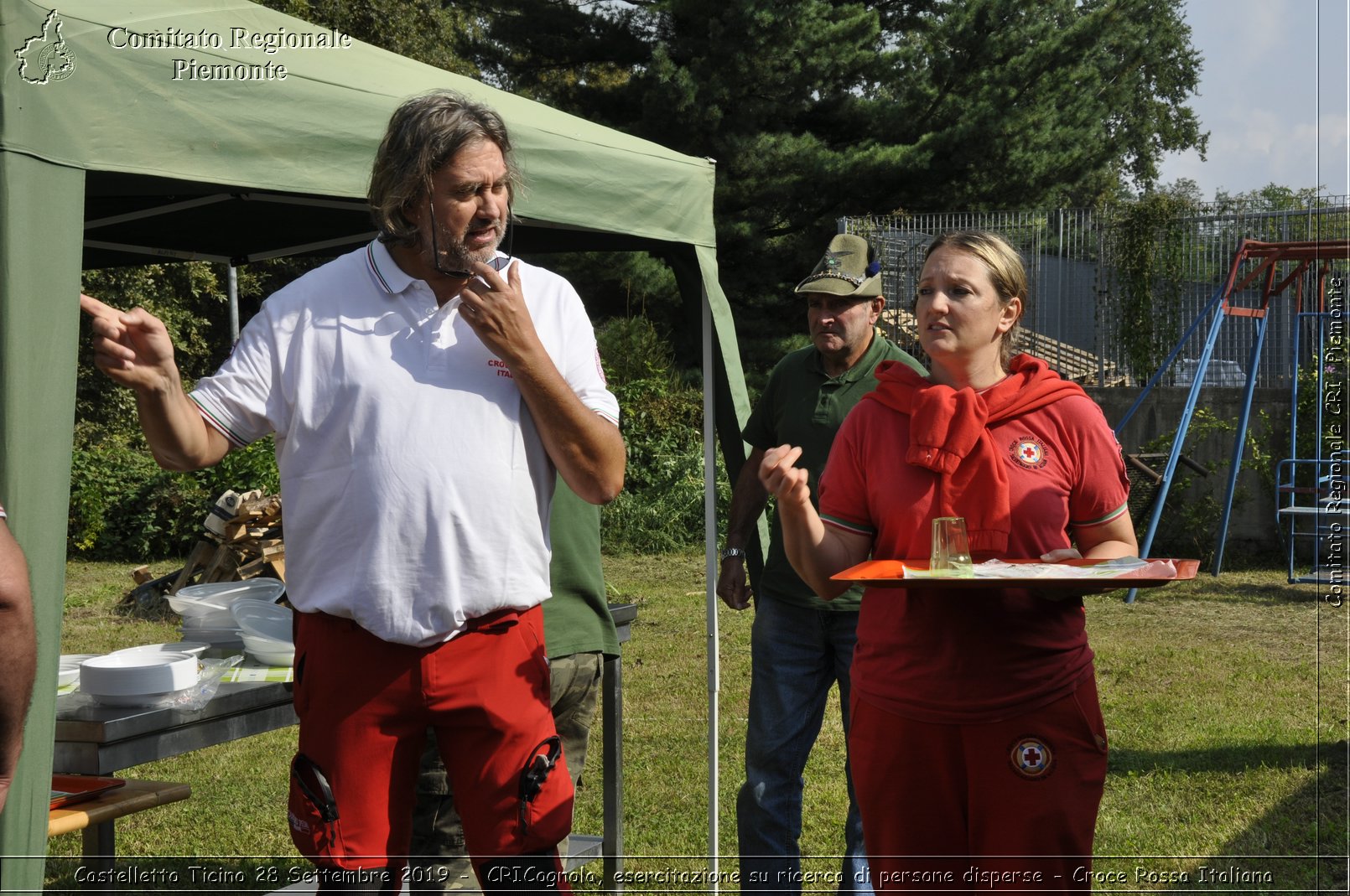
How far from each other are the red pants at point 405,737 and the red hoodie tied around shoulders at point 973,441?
33.6 inches

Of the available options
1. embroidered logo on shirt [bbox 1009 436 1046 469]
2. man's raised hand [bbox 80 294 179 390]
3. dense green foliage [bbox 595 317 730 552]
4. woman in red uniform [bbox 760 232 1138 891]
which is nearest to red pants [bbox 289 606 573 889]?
man's raised hand [bbox 80 294 179 390]

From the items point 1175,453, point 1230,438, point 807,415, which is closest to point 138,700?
point 807,415

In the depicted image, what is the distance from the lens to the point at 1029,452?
2.33 m

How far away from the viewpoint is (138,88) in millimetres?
2342

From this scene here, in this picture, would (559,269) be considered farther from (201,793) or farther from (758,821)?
(758,821)

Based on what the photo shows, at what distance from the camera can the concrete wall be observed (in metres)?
11.8

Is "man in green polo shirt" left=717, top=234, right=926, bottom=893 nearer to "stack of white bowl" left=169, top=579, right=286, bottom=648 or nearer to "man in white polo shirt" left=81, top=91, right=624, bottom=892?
"man in white polo shirt" left=81, top=91, right=624, bottom=892

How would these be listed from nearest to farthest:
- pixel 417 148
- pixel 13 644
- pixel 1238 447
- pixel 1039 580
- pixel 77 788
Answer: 1. pixel 13 644
2. pixel 1039 580
3. pixel 417 148
4. pixel 77 788
5. pixel 1238 447

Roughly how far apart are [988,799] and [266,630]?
213 cm

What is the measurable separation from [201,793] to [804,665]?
3.10 meters

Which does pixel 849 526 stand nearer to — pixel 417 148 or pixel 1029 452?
pixel 1029 452

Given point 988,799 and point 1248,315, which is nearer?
point 988,799

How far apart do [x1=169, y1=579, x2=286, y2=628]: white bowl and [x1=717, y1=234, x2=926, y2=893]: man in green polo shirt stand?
1.46 meters

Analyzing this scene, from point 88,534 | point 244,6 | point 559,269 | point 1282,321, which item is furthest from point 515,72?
point 244,6
